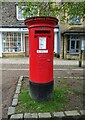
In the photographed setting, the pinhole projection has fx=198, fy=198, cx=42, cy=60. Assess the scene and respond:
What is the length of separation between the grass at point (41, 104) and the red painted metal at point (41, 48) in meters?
0.56

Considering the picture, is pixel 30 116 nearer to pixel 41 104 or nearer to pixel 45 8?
pixel 41 104

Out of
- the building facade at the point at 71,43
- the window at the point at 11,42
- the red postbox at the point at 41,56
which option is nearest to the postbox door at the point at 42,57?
the red postbox at the point at 41,56

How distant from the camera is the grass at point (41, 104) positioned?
480cm

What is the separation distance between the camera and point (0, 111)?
4.93m

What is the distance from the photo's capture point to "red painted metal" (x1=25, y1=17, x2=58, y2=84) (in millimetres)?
5234

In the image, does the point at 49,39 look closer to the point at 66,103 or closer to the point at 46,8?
the point at 66,103

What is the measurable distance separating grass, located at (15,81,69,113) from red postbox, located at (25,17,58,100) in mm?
194

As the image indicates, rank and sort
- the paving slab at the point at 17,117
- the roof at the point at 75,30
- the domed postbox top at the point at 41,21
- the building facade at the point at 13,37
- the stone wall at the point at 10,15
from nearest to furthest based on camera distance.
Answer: the paving slab at the point at 17,117
the domed postbox top at the point at 41,21
the roof at the point at 75,30
the building facade at the point at 13,37
the stone wall at the point at 10,15

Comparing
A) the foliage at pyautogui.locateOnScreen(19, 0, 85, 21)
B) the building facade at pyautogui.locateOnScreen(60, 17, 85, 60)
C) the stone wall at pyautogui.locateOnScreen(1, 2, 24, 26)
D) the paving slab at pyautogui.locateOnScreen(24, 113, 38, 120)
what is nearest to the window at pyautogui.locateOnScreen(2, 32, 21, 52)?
the stone wall at pyautogui.locateOnScreen(1, 2, 24, 26)

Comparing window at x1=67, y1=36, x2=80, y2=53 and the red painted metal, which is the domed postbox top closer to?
the red painted metal

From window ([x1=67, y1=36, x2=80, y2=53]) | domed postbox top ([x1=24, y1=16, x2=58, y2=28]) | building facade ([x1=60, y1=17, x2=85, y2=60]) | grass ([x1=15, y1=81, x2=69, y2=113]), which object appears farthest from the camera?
window ([x1=67, y1=36, x2=80, y2=53])

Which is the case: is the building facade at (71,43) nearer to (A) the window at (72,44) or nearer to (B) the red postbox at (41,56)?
(A) the window at (72,44)

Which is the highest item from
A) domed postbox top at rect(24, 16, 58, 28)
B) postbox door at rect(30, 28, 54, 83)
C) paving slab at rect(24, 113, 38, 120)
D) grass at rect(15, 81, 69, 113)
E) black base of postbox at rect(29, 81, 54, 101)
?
domed postbox top at rect(24, 16, 58, 28)

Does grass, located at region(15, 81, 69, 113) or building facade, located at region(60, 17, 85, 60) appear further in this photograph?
Result: building facade, located at region(60, 17, 85, 60)
